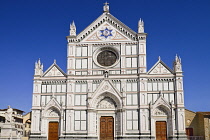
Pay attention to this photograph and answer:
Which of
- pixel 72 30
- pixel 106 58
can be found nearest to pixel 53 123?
pixel 106 58

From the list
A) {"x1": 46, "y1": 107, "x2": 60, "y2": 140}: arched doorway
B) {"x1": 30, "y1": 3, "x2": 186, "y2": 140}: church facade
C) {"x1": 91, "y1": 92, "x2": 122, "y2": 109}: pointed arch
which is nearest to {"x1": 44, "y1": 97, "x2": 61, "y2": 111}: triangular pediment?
{"x1": 30, "y1": 3, "x2": 186, "y2": 140}: church facade

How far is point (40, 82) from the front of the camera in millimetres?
37125

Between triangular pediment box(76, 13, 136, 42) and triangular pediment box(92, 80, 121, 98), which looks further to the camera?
triangular pediment box(76, 13, 136, 42)

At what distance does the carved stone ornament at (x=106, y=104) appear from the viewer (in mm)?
36625

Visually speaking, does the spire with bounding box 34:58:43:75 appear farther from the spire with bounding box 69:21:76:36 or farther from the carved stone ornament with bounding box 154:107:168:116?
the carved stone ornament with bounding box 154:107:168:116

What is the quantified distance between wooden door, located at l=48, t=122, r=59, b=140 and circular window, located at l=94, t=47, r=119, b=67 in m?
9.54

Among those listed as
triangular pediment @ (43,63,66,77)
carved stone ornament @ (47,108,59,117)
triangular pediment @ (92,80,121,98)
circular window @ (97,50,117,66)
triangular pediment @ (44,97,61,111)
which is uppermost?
circular window @ (97,50,117,66)

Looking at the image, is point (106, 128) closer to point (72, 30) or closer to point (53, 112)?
point (53, 112)

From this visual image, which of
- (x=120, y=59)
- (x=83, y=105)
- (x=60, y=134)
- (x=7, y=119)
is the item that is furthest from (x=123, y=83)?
(x=7, y=119)

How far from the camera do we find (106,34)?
38.2 metres

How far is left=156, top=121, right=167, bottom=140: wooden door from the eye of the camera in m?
34.8

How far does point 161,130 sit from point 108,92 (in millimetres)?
7962

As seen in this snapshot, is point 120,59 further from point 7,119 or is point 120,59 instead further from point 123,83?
point 7,119

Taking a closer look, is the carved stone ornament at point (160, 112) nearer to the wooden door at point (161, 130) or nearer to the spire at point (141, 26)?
the wooden door at point (161, 130)
